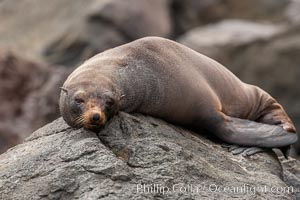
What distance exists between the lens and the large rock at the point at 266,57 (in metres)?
16.8

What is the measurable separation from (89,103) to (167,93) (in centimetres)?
97

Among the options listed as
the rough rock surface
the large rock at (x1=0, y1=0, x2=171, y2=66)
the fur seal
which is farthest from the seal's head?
the large rock at (x1=0, y1=0, x2=171, y2=66)

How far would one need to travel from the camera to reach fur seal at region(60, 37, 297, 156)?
286 inches

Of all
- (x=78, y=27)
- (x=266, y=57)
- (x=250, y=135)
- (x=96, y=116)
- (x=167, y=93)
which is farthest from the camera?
(x=78, y=27)

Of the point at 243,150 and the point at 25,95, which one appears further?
the point at 25,95

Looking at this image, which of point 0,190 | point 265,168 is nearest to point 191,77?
point 265,168

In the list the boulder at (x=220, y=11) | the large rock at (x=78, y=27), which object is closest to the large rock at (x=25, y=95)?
the large rock at (x=78, y=27)

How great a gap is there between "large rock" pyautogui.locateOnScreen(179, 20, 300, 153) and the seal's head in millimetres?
9859

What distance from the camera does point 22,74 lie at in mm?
13961

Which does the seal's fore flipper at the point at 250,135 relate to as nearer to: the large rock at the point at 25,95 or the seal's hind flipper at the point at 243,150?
the seal's hind flipper at the point at 243,150

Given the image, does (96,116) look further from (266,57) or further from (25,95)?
(266,57)

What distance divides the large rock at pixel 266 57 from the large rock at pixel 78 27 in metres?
1.32

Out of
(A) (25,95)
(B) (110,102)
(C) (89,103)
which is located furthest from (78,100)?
(A) (25,95)

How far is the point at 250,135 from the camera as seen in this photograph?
808 centimetres
